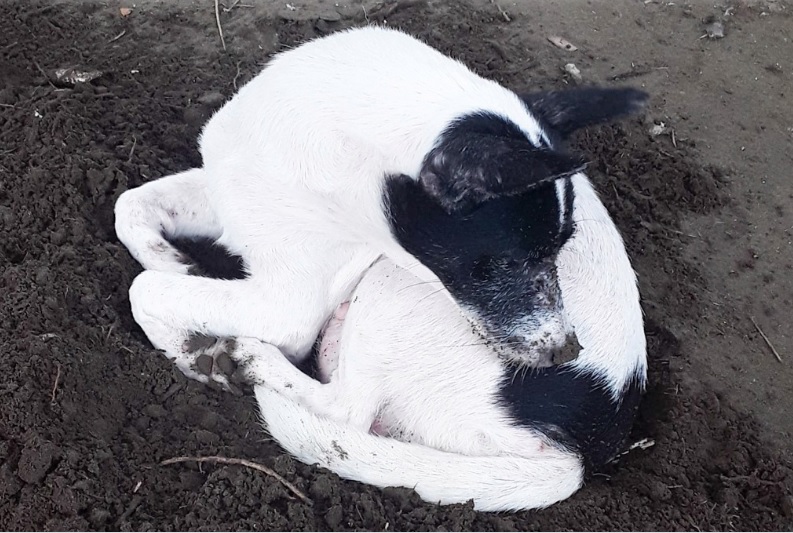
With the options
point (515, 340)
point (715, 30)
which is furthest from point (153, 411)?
point (715, 30)

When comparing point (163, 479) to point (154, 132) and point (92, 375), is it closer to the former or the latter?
→ point (92, 375)

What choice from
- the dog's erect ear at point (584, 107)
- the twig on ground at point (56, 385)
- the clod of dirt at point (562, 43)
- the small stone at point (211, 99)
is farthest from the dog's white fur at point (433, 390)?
the clod of dirt at point (562, 43)

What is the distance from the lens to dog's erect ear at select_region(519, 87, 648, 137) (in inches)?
119

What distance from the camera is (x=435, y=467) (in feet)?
9.60

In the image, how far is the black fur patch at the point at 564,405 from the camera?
9.74 feet

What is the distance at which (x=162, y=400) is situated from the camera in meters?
3.09

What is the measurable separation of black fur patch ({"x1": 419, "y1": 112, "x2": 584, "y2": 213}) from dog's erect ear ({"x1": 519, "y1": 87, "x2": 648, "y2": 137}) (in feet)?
0.98

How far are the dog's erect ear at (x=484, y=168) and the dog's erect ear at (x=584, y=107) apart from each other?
41 cm

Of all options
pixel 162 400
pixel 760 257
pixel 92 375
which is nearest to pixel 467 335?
pixel 162 400

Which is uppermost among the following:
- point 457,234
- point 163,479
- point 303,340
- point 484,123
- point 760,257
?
point 484,123

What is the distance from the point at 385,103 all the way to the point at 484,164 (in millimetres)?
655

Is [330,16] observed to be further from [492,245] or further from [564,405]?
[564,405]

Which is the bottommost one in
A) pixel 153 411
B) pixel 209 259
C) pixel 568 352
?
pixel 153 411

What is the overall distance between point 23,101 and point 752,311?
4.23m
